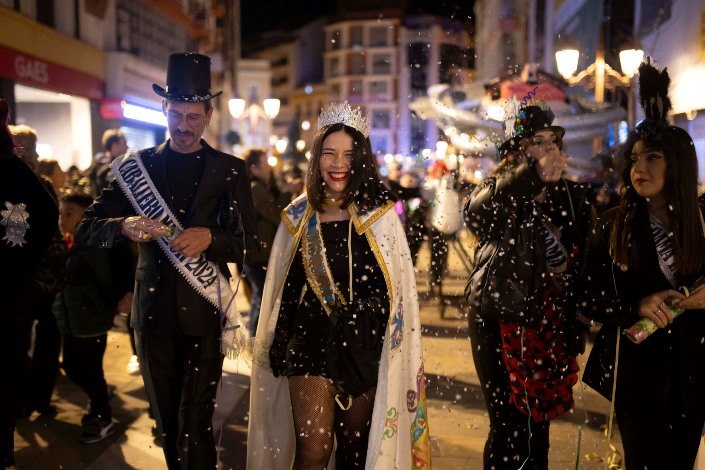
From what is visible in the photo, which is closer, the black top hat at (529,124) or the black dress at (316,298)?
the black dress at (316,298)

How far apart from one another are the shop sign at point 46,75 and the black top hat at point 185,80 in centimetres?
948

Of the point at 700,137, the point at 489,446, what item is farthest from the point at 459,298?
the point at 489,446

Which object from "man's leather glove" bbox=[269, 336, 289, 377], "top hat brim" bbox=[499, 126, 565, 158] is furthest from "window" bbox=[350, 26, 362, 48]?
"man's leather glove" bbox=[269, 336, 289, 377]

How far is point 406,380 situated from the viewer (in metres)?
3.50

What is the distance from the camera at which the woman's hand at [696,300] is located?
3.03 m

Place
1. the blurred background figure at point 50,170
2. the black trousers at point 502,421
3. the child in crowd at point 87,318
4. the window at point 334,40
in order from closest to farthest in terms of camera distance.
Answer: the black trousers at point 502,421 < the child in crowd at point 87,318 < the blurred background figure at point 50,170 < the window at point 334,40

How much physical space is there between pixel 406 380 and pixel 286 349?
2.02 feet

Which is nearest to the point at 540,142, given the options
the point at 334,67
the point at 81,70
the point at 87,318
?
the point at 87,318

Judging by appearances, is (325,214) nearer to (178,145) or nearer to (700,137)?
(178,145)

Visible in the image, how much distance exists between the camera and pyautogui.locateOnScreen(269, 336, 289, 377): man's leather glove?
3.35m

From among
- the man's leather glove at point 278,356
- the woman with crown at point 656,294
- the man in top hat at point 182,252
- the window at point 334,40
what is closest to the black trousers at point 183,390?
the man in top hat at point 182,252

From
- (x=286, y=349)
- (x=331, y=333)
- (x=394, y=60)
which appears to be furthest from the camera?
(x=394, y=60)

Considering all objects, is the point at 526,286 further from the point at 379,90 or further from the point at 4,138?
the point at 379,90

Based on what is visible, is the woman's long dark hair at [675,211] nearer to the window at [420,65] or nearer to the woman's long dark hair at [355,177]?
the woman's long dark hair at [355,177]
